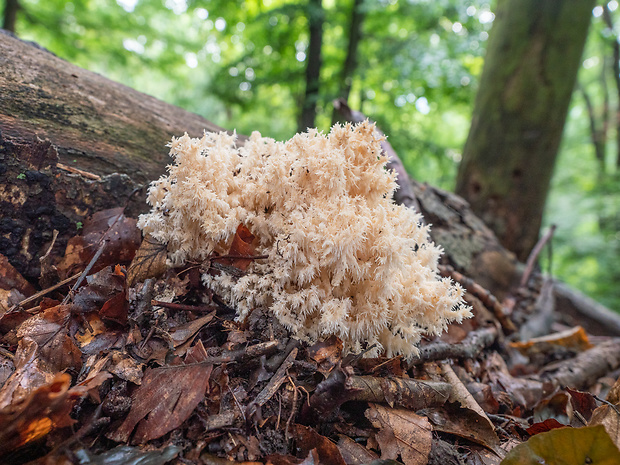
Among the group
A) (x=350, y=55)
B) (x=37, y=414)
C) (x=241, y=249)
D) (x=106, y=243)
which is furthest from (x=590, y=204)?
(x=37, y=414)

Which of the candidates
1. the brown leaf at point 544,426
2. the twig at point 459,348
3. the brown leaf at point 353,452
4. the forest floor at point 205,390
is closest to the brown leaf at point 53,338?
the forest floor at point 205,390

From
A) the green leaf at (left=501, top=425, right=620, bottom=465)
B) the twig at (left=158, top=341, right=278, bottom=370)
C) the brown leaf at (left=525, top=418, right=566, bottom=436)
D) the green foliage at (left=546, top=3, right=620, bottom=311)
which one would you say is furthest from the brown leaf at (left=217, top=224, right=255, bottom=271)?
the green foliage at (left=546, top=3, right=620, bottom=311)

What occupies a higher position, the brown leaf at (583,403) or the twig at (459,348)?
the twig at (459,348)

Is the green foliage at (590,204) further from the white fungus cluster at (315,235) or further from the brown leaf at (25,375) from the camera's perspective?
the brown leaf at (25,375)

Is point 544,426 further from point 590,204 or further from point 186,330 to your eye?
point 590,204

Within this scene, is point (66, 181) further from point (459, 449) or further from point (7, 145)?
point (459, 449)

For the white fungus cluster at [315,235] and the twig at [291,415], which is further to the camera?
the white fungus cluster at [315,235]
